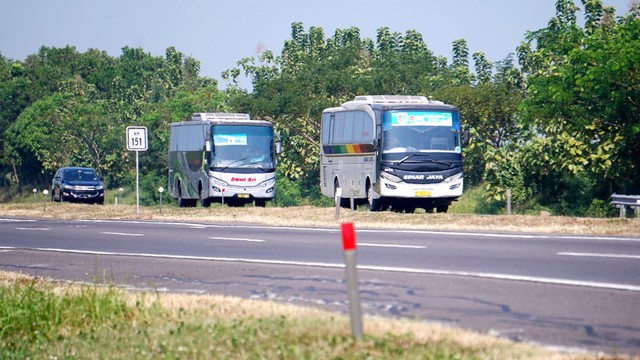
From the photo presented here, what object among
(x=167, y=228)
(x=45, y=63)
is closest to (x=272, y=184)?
(x=167, y=228)

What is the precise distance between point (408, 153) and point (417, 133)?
2.40 feet

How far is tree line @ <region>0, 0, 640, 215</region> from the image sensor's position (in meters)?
44.3

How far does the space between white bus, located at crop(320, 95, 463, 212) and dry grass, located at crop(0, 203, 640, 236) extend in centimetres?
235

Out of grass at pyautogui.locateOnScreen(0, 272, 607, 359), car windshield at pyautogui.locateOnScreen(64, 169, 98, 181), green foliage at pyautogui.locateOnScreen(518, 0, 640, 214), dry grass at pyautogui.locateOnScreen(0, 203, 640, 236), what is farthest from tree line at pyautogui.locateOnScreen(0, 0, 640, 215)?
grass at pyautogui.locateOnScreen(0, 272, 607, 359)

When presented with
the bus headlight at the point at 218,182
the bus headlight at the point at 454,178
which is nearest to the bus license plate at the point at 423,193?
the bus headlight at the point at 454,178

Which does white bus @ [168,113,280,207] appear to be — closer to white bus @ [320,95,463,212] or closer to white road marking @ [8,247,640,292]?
white bus @ [320,95,463,212]

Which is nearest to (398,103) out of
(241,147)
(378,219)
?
(378,219)

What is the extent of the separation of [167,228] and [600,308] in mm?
19850

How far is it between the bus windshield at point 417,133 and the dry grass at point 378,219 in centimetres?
317

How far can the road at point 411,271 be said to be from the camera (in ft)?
38.3

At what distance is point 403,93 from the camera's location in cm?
7200

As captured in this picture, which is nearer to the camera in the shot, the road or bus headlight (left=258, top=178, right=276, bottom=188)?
the road

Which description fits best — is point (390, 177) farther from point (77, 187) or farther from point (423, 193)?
point (77, 187)

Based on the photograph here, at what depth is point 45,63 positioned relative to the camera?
13812cm
